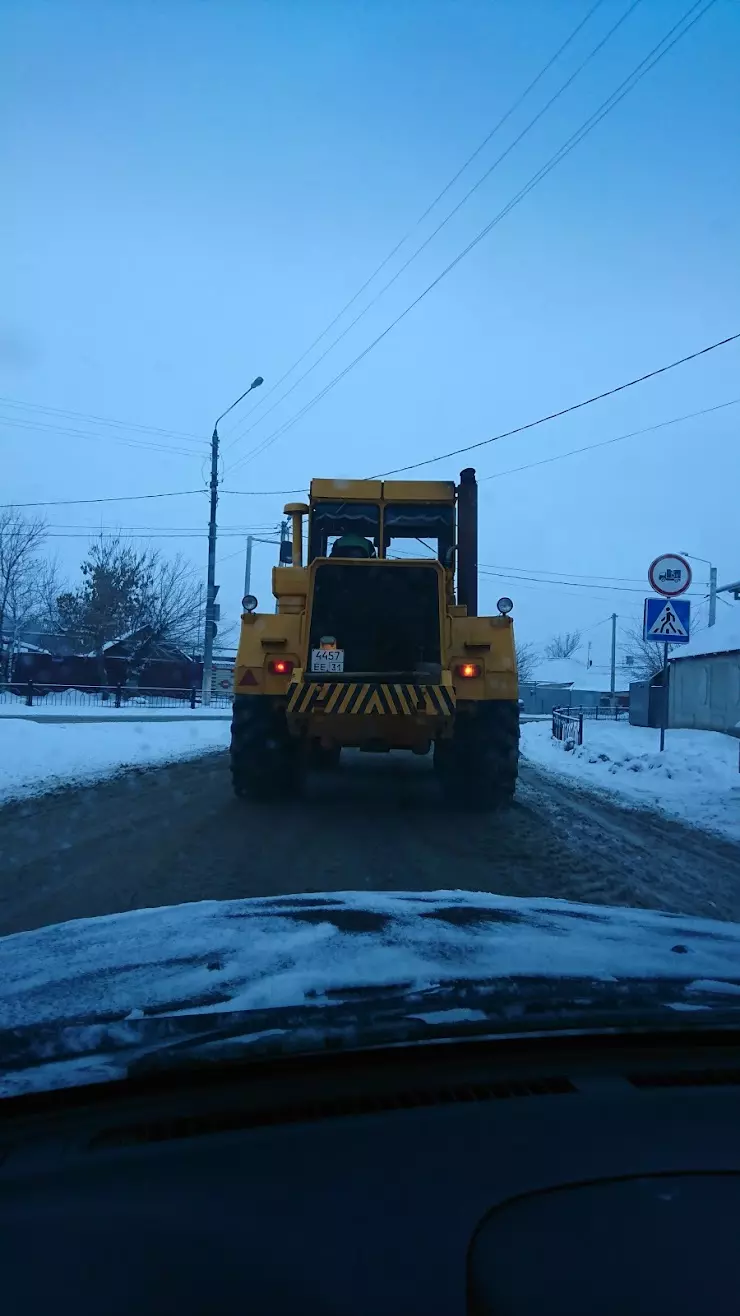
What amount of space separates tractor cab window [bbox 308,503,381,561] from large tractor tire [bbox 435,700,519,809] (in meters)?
2.56

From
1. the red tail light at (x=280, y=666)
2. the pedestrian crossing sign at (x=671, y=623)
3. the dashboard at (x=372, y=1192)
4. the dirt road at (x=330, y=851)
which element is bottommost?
the dirt road at (x=330, y=851)

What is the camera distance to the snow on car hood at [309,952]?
2.45m

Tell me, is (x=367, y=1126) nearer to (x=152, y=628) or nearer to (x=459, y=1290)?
(x=459, y=1290)

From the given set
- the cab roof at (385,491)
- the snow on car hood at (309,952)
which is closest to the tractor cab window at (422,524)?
the cab roof at (385,491)

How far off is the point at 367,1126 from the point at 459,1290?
0.42 meters

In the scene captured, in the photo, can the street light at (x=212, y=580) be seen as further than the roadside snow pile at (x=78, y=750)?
Yes

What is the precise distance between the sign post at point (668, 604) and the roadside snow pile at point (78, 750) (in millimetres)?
7909

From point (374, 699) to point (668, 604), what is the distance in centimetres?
680

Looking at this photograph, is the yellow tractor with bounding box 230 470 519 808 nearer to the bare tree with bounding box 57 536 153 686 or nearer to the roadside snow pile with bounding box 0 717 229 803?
the roadside snow pile with bounding box 0 717 229 803

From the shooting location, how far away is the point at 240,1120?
1851 millimetres

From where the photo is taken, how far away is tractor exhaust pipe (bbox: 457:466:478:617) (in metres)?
11.0

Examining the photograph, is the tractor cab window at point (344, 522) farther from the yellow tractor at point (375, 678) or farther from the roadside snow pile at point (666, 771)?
the roadside snow pile at point (666, 771)

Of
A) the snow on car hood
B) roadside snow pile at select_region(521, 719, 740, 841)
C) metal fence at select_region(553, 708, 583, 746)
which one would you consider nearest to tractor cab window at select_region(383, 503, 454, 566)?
roadside snow pile at select_region(521, 719, 740, 841)

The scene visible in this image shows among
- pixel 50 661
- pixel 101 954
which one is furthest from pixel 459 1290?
pixel 50 661
